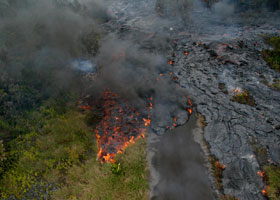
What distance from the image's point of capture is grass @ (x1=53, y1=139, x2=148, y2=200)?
31.5 feet

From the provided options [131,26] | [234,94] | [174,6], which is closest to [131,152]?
[234,94]

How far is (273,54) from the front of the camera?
17.5 meters

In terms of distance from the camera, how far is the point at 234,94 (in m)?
14.3

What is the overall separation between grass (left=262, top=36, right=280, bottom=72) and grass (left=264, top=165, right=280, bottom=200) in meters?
10.4

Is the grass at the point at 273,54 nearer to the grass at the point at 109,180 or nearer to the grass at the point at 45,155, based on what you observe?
the grass at the point at 109,180

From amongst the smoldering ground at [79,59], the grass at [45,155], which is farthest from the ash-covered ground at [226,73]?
the grass at [45,155]

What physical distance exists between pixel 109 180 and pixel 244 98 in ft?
37.9

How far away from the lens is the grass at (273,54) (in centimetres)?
1640

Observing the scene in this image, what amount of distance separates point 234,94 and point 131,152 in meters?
9.48

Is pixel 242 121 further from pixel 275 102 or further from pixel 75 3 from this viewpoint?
pixel 75 3

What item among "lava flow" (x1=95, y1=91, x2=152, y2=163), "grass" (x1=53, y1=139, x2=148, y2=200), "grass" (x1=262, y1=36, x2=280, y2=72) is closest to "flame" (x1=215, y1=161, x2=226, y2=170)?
"grass" (x1=53, y1=139, x2=148, y2=200)

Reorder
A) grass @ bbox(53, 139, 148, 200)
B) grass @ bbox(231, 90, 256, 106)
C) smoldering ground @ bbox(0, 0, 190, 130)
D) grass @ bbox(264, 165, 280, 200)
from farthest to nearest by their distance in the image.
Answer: smoldering ground @ bbox(0, 0, 190, 130)
grass @ bbox(231, 90, 256, 106)
grass @ bbox(53, 139, 148, 200)
grass @ bbox(264, 165, 280, 200)

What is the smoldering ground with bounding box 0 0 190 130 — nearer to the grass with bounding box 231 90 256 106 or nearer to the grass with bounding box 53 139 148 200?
the grass with bounding box 53 139 148 200

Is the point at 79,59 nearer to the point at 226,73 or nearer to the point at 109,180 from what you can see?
Answer: the point at 109,180
